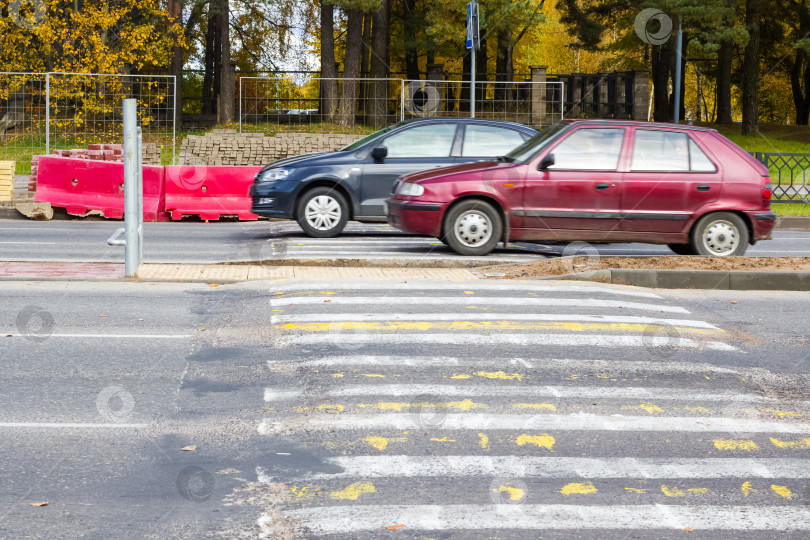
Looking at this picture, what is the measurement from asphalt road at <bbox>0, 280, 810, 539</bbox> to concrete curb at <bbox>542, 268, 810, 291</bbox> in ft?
4.23

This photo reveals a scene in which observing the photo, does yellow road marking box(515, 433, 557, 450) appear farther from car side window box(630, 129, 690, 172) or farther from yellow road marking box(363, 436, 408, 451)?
car side window box(630, 129, 690, 172)

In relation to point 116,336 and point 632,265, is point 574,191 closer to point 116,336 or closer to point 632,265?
point 632,265

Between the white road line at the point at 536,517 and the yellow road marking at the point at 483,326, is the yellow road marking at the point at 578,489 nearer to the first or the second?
the white road line at the point at 536,517

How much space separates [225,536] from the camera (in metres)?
4.29

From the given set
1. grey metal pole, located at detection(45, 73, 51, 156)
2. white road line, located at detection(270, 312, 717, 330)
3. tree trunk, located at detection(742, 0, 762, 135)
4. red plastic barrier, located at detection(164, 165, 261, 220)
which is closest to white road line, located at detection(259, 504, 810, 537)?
white road line, located at detection(270, 312, 717, 330)

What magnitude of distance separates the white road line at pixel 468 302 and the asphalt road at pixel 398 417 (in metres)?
0.05

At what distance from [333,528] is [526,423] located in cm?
186

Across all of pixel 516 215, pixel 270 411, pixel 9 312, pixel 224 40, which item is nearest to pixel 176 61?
pixel 224 40

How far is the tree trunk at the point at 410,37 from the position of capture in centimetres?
4369

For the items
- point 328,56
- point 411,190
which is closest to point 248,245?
point 411,190

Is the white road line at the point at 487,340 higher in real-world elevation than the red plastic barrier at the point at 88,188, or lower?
lower

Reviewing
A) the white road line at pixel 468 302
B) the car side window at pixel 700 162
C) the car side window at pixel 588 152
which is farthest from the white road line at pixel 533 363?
the car side window at pixel 700 162

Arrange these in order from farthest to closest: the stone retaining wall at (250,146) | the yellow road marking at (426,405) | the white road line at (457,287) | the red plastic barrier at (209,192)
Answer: the stone retaining wall at (250,146) < the red plastic barrier at (209,192) < the white road line at (457,287) < the yellow road marking at (426,405)

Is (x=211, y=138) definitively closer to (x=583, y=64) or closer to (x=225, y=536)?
(x=225, y=536)
